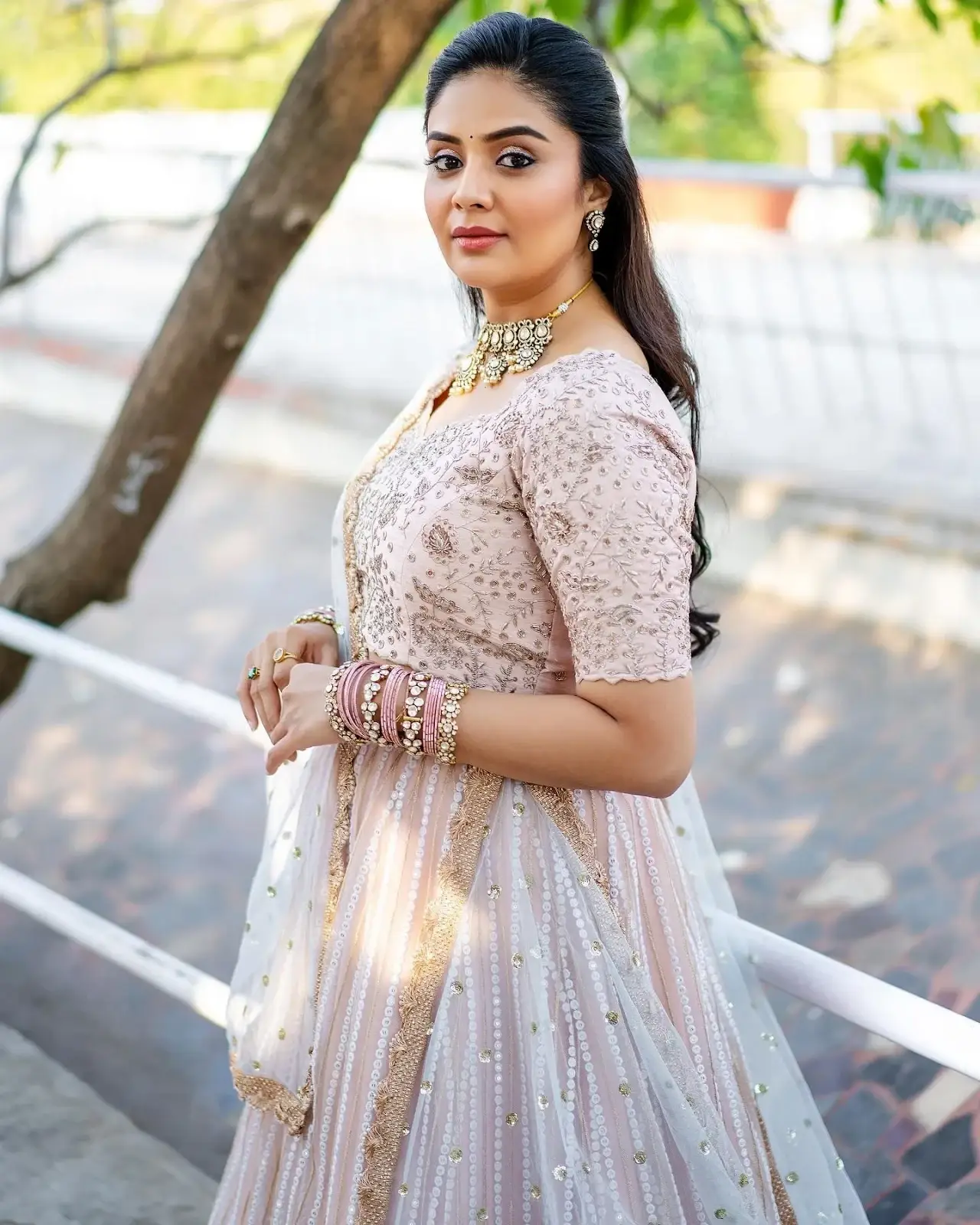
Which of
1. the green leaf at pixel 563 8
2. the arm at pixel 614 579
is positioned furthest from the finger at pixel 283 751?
the green leaf at pixel 563 8

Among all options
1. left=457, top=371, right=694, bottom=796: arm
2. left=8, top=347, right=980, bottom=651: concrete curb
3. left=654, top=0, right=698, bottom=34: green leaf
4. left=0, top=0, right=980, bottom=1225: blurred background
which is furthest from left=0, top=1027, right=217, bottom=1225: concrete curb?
left=8, top=347, right=980, bottom=651: concrete curb

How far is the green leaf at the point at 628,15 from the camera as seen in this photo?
1885 mm

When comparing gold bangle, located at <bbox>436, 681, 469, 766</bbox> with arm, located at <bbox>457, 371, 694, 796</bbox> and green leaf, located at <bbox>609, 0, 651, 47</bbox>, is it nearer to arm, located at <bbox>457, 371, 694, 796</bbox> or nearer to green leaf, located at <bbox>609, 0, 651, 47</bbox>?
arm, located at <bbox>457, 371, 694, 796</bbox>

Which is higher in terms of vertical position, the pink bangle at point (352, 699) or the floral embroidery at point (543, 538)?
the floral embroidery at point (543, 538)

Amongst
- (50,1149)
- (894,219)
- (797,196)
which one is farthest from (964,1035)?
(797,196)

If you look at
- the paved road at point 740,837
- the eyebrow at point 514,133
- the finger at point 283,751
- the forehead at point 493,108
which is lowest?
the paved road at point 740,837

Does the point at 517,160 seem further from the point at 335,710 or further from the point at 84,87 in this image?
the point at 84,87

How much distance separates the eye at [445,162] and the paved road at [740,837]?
5.03 ft

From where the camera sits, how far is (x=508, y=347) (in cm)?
115

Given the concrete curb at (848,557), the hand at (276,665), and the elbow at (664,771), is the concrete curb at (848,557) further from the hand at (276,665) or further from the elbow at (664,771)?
the elbow at (664,771)

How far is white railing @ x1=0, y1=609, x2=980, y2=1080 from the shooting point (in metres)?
1.01

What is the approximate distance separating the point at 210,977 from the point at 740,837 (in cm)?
243

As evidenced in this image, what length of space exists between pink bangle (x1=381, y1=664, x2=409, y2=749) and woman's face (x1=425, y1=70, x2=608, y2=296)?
32cm

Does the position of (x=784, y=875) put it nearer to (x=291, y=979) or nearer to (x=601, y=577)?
(x=291, y=979)
